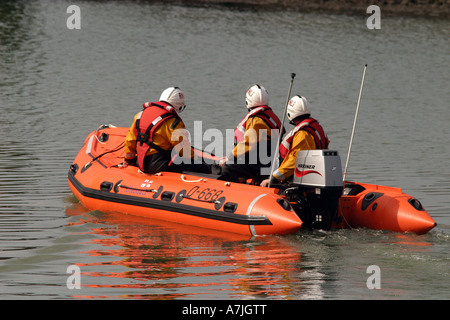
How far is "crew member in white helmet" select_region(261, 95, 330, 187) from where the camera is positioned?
8758 millimetres

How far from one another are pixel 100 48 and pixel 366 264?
63.3 feet

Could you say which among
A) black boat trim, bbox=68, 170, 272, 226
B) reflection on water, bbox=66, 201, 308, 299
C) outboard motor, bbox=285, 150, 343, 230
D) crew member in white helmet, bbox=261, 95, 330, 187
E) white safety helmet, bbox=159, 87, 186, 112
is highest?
white safety helmet, bbox=159, 87, 186, 112

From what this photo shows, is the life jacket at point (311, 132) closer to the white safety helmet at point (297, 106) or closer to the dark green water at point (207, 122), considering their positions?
the white safety helmet at point (297, 106)

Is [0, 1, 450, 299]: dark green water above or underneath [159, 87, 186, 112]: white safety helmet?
underneath

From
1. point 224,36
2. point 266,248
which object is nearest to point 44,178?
point 266,248

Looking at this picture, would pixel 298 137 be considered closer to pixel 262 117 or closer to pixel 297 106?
pixel 297 106

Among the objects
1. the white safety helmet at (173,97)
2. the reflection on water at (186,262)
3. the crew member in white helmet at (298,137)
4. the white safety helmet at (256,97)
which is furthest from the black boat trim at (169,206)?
the white safety helmet at (256,97)

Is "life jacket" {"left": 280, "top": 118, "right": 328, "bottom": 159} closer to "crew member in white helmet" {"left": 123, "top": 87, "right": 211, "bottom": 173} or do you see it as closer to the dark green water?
the dark green water

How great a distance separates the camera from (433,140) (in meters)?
15.1

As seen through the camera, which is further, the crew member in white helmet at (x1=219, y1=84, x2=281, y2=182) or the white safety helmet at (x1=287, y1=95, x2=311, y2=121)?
the crew member in white helmet at (x1=219, y1=84, x2=281, y2=182)

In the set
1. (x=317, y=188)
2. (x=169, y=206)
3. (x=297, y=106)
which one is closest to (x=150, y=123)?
(x=169, y=206)

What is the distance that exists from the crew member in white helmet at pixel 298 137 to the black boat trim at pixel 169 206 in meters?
0.65

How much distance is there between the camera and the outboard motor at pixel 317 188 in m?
8.45

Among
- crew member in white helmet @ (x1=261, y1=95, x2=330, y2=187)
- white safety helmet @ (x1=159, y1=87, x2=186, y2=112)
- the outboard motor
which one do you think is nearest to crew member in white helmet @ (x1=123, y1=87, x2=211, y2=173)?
white safety helmet @ (x1=159, y1=87, x2=186, y2=112)
